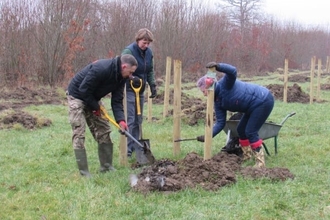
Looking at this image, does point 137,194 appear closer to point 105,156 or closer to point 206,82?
point 105,156

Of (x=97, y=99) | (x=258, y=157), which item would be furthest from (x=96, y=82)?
(x=258, y=157)

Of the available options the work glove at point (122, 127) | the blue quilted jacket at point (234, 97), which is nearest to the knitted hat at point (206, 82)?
the blue quilted jacket at point (234, 97)

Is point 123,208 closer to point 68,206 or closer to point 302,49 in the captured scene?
point 68,206

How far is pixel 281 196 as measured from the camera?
13.9 ft

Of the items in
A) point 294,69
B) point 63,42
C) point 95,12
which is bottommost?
point 294,69

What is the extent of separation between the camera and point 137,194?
14.6 feet

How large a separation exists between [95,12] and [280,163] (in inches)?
654

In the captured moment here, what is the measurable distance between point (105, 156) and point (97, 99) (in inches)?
33.8

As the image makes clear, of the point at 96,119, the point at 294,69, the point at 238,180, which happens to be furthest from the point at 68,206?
the point at 294,69

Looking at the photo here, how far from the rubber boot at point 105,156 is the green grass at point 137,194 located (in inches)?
5.2

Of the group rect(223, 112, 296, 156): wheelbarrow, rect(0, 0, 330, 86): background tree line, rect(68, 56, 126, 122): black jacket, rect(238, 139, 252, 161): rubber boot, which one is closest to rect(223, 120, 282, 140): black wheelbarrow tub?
rect(223, 112, 296, 156): wheelbarrow

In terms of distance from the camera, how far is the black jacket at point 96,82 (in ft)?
16.5

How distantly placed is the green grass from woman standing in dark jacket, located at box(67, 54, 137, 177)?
0.31 m

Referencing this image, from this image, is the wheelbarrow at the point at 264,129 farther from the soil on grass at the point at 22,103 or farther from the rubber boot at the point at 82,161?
the soil on grass at the point at 22,103
